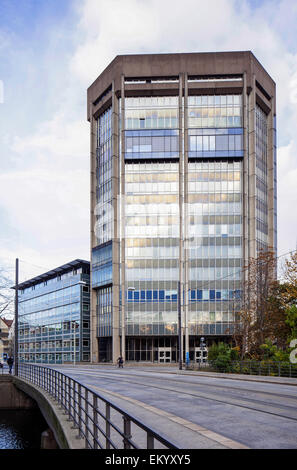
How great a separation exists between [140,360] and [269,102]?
160 feet

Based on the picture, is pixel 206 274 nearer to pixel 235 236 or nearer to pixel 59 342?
pixel 235 236

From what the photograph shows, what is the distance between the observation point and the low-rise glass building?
88.4 m

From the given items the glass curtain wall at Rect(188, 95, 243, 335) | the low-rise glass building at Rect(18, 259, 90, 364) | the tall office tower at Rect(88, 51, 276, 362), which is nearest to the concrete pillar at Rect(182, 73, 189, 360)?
the tall office tower at Rect(88, 51, 276, 362)

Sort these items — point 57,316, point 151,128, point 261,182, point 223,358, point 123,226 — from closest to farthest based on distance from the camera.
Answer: point 223,358
point 123,226
point 151,128
point 261,182
point 57,316

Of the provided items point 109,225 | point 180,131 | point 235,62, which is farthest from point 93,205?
point 235,62

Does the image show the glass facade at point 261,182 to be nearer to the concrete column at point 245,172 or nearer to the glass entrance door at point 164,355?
the concrete column at point 245,172

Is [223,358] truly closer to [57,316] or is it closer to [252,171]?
[252,171]

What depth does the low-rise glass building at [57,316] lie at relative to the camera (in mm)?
88438

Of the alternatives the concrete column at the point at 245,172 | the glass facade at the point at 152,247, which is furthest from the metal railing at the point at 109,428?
the concrete column at the point at 245,172

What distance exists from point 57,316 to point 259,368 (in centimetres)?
6631

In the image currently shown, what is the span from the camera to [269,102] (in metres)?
88.3

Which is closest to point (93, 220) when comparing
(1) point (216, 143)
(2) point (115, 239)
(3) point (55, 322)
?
(2) point (115, 239)

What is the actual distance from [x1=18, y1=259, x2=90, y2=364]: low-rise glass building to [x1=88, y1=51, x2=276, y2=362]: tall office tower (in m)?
3.99

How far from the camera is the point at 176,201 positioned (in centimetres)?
8019
